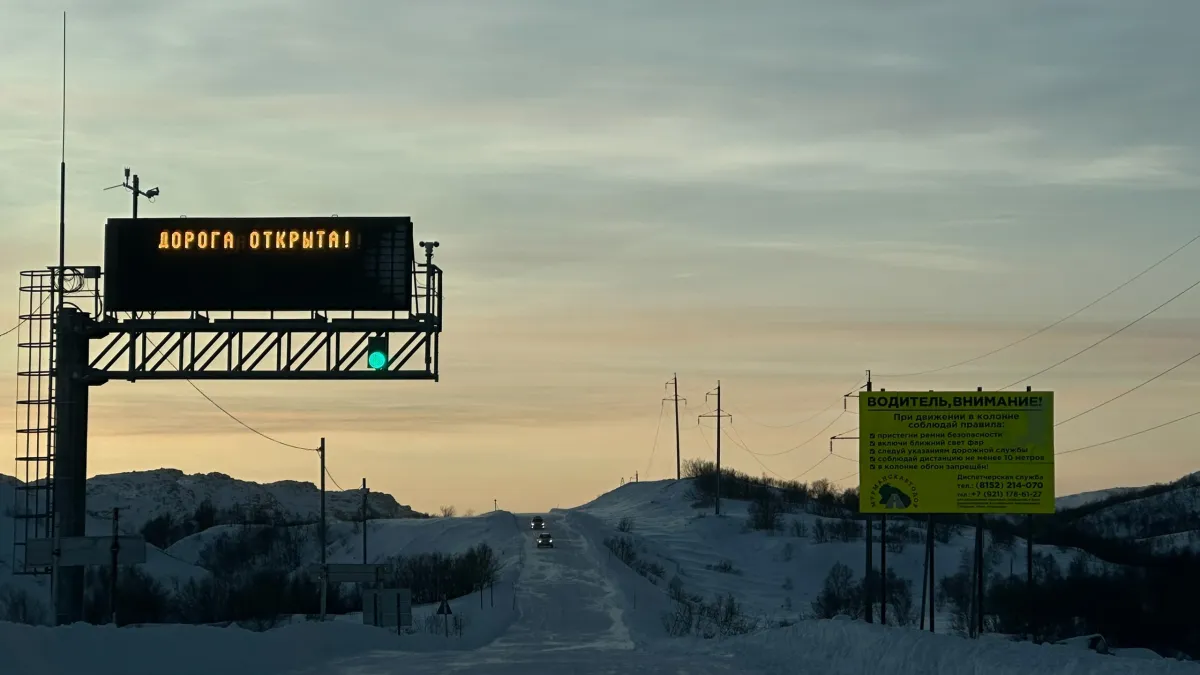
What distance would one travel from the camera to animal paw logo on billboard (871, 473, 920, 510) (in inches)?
1759

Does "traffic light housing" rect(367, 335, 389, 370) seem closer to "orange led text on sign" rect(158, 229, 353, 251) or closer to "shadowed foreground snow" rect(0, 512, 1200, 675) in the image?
"orange led text on sign" rect(158, 229, 353, 251)

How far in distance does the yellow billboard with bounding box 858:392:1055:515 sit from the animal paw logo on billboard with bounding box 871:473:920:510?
0.09ft

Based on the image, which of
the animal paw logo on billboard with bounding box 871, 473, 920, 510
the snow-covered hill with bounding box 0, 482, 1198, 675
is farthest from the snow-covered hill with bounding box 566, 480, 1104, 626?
the animal paw logo on billboard with bounding box 871, 473, 920, 510

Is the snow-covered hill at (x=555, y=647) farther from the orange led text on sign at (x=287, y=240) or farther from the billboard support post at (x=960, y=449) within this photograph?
the orange led text on sign at (x=287, y=240)

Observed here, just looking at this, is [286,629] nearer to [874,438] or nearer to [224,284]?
[224,284]

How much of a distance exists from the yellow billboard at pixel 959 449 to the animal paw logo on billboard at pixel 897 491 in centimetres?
3

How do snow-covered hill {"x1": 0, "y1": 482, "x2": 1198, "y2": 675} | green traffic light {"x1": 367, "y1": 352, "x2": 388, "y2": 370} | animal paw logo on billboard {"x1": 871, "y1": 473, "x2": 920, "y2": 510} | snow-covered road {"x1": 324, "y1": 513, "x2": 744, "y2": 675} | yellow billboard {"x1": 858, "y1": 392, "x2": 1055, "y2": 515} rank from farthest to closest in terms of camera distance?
1. animal paw logo on billboard {"x1": 871, "y1": 473, "x2": 920, "y2": 510}
2. yellow billboard {"x1": 858, "y1": 392, "x2": 1055, "y2": 515}
3. green traffic light {"x1": 367, "y1": 352, "x2": 388, "y2": 370}
4. snow-covered road {"x1": 324, "y1": 513, "x2": 744, "y2": 675}
5. snow-covered hill {"x1": 0, "y1": 482, "x2": 1198, "y2": 675}

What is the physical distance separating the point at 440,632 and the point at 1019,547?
285 ft

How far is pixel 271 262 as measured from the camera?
35781mm

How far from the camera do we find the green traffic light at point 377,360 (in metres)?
36.5

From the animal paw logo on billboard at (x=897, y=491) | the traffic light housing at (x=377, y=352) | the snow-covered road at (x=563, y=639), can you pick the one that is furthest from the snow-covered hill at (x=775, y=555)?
the traffic light housing at (x=377, y=352)

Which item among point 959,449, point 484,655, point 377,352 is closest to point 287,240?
point 377,352

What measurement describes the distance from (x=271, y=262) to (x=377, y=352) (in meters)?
3.22

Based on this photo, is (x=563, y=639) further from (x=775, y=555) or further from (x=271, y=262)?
(x=775, y=555)
